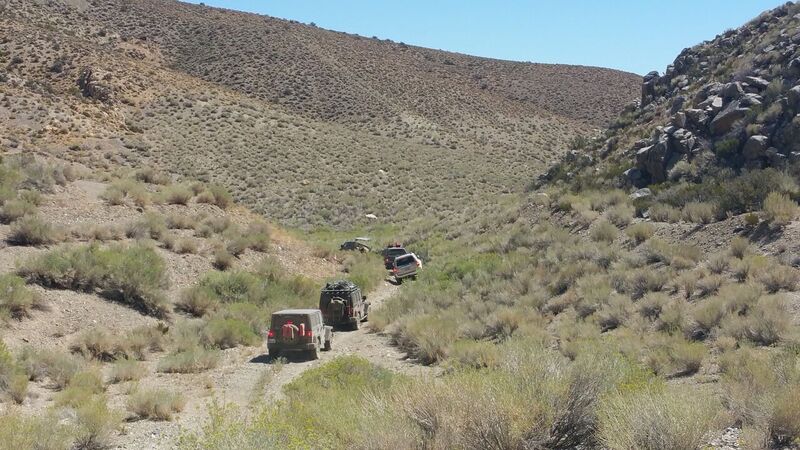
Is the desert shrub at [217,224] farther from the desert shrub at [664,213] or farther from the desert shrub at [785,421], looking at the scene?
the desert shrub at [785,421]

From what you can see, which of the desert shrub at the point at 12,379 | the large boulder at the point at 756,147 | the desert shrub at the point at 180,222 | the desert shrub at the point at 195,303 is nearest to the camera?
the desert shrub at the point at 12,379

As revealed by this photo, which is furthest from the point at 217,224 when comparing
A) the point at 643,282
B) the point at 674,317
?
the point at 674,317

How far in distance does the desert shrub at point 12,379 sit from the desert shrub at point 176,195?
660 inches

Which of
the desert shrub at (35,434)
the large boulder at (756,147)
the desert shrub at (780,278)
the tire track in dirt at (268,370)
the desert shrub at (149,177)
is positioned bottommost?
the tire track in dirt at (268,370)

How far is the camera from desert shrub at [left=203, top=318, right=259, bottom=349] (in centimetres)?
1742

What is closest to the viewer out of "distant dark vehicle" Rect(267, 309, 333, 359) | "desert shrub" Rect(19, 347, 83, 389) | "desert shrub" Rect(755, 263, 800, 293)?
"desert shrub" Rect(19, 347, 83, 389)

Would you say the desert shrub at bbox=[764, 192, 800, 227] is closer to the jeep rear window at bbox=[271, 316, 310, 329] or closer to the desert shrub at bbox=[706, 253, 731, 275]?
the desert shrub at bbox=[706, 253, 731, 275]

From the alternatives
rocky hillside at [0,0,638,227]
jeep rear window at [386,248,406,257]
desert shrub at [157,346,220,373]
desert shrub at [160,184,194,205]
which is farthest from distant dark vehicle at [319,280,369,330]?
rocky hillside at [0,0,638,227]

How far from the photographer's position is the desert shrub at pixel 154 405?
10711 mm

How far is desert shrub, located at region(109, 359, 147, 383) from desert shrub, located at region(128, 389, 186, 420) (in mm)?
Answer: 2112

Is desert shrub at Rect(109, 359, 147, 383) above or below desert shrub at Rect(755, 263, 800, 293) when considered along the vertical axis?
below

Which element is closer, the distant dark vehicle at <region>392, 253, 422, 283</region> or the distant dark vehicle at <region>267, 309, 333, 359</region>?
the distant dark vehicle at <region>267, 309, 333, 359</region>

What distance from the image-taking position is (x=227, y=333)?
17.8 meters

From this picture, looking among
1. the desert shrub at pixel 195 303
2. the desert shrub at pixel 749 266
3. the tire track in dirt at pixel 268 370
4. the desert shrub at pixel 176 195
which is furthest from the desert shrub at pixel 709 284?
the desert shrub at pixel 176 195
